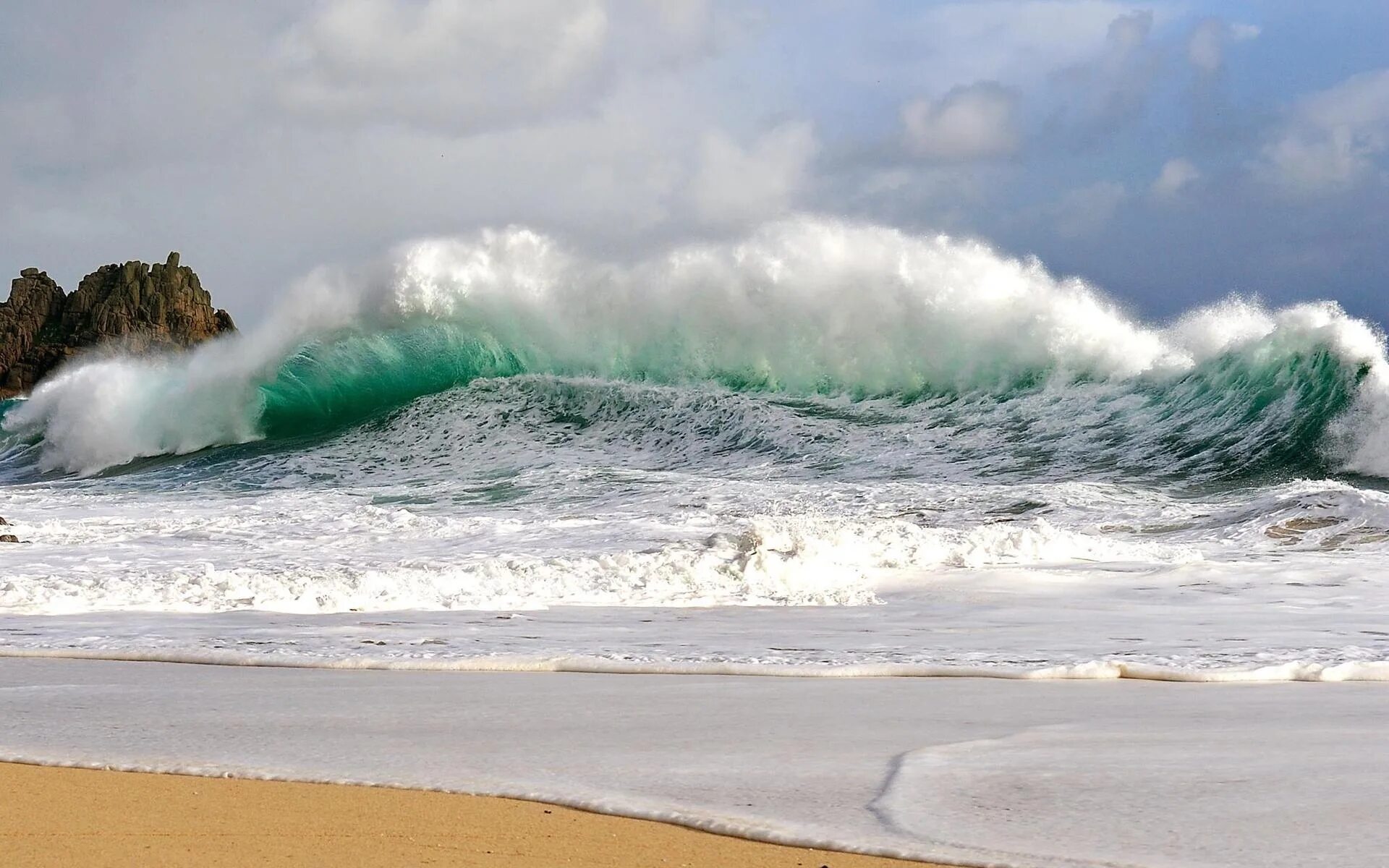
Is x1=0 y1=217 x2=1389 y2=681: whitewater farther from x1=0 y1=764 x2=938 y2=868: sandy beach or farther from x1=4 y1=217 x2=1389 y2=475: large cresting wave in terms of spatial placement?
x1=0 y1=764 x2=938 y2=868: sandy beach

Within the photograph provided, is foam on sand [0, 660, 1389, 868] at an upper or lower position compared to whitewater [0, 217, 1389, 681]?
lower

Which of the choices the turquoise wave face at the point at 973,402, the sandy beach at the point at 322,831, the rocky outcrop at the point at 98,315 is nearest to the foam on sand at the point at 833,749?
the sandy beach at the point at 322,831

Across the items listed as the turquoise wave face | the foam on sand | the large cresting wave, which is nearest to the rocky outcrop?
the large cresting wave

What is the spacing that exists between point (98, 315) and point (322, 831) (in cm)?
5687

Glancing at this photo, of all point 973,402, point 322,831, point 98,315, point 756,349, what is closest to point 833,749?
point 322,831

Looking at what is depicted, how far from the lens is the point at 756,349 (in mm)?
19031

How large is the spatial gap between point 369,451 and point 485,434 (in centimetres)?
154

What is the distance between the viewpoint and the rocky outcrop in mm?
52844

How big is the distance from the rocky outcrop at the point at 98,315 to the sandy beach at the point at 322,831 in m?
Answer: 53.4

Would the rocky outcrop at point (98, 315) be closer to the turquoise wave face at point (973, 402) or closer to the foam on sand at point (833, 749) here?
the turquoise wave face at point (973, 402)

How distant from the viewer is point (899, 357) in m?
17.8

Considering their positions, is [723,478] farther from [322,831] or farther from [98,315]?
[98,315]

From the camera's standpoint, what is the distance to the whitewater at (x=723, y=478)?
517cm

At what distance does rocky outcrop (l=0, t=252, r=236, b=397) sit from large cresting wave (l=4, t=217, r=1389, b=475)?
3158 cm
